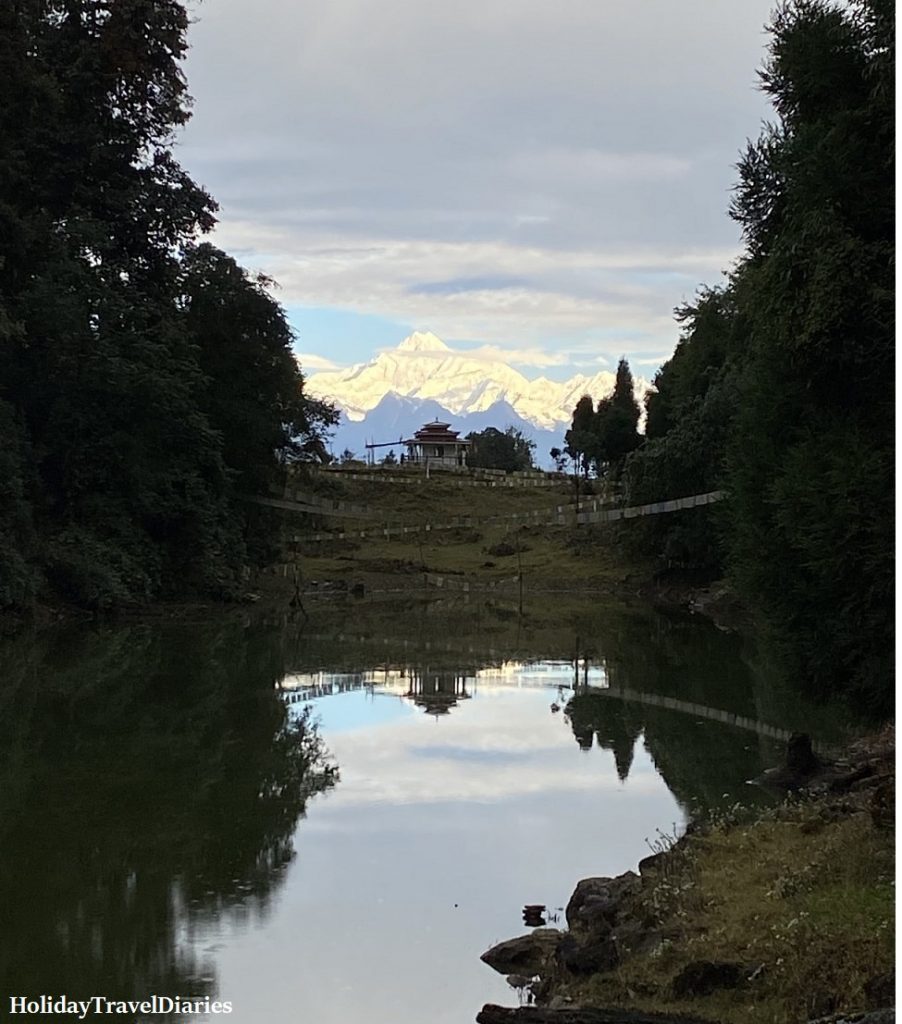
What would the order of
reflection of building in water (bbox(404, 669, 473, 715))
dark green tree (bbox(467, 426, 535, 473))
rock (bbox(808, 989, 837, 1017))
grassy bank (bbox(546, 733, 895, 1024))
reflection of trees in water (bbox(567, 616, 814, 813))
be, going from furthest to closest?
dark green tree (bbox(467, 426, 535, 473)) < reflection of building in water (bbox(404, 669, 473, 715)) < reflection of trees in water (bbox(567, 616, 814, 813)) < grassy bank (bbox(546, 733, 895, 1024)) < rock (bbox(808, 989, 837, 1017))

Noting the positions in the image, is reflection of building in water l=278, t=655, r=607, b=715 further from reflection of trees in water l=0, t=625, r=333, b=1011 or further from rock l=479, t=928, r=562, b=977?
rock l=479, t=928, r=562, b=977

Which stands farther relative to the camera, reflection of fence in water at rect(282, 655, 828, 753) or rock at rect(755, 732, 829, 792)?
reflection of fence in water at rect(282, 655, 828, 753)

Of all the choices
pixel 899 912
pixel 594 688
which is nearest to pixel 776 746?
pixel 594 688

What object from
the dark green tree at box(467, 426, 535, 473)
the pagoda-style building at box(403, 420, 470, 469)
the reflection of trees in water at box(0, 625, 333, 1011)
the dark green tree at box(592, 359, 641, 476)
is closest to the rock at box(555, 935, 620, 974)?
the reflection of trees in water at box(0, 625, 333, 1011)

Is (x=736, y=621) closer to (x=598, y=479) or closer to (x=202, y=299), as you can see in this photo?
(x=202, y=299)

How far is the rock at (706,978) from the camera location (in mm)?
5703

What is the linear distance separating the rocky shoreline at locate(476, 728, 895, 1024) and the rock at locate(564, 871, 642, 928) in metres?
0.01

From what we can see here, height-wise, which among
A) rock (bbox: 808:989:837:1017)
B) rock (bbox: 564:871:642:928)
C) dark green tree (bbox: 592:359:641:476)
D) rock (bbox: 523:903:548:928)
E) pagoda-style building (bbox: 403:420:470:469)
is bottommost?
rock (bbox: 523:903:548:928)

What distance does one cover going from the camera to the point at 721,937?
6266 millimetres

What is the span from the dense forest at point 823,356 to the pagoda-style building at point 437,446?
63197 mm

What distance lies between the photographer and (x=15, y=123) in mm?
27641

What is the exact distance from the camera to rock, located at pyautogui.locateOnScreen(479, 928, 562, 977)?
23.9 ft

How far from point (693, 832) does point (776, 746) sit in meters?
5.19

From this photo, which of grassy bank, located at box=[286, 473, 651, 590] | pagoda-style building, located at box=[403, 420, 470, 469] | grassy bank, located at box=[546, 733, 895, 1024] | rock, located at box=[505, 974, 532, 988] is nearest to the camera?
grassy bank, located at box=[546, 733, 895, 1024]
